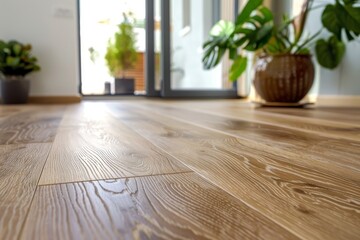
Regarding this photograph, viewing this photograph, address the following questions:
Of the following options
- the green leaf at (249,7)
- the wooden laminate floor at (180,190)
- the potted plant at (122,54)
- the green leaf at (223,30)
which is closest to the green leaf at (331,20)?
the green leaf at (249,7)

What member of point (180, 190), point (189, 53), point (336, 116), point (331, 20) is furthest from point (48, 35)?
point (180, 190)

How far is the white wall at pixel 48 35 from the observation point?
2.54m

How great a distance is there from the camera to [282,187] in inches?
15.3

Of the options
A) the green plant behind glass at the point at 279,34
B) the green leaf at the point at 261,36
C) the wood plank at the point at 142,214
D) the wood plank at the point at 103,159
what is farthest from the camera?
the green leaf at the point at 261,36

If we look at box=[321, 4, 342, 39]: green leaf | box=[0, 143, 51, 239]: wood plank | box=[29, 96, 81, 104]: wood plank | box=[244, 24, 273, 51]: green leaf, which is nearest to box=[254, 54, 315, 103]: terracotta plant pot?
box=[244, 24, 273, 51]: green leaf

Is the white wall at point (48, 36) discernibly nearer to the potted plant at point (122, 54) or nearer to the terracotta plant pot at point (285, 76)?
the potted plant at point (122, 54)

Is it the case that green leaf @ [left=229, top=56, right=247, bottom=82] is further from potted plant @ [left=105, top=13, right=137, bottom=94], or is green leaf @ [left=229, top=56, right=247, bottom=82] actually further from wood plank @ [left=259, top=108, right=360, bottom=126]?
potted plant @ [left=105, top=13, right=137, bottom=94]

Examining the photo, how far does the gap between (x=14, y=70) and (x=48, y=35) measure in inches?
16.9

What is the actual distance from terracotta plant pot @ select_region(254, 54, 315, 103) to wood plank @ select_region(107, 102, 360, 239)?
129 centimetres

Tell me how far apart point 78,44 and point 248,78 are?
169 cm

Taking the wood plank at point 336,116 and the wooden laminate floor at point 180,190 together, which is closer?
the wooden laminate floor at point 180,190

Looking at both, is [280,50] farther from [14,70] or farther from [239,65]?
[14,70]

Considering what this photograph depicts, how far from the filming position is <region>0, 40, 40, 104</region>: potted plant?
2355 millimetres

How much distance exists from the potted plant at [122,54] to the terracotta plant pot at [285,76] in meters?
1.98
